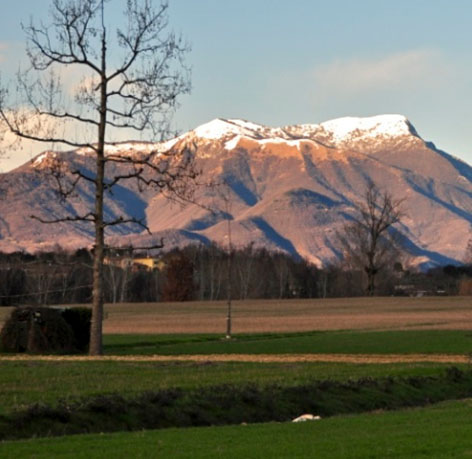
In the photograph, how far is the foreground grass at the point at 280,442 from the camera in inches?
708

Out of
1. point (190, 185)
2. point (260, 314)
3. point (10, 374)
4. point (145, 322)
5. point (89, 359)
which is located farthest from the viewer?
point (260, 314)

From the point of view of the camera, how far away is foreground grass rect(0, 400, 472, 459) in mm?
17984

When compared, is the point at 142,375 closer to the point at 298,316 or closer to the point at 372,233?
the point at 298,316

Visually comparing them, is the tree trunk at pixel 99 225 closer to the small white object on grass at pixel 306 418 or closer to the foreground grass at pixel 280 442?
the small white object on grass at pixel 306 418

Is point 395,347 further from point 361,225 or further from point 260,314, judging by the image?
point 361,225

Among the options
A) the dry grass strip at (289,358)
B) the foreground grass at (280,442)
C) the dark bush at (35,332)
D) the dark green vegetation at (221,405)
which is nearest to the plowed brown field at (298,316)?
the dark bush at (35,332)

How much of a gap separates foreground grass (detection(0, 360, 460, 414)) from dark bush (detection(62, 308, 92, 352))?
1107 centimetres

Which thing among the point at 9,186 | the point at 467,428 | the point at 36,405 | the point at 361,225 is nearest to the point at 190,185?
the point at 9,186

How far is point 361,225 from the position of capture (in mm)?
144500

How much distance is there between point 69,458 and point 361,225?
128228 mm

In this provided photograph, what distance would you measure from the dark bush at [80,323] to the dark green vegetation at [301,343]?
1285mm

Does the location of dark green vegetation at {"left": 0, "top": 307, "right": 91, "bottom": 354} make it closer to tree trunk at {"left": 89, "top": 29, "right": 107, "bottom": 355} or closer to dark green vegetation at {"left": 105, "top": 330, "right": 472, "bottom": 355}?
dark green vegetation at {"left": 105, "top": 330, "right": 472, "bottom": 355}

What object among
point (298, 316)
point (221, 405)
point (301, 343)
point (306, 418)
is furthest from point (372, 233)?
point (306, 418)

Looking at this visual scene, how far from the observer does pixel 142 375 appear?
33.5 meters
